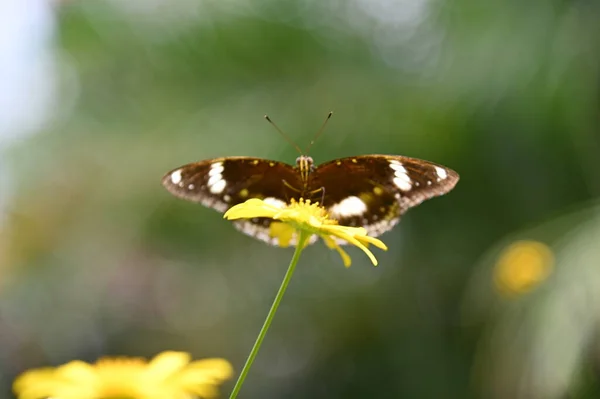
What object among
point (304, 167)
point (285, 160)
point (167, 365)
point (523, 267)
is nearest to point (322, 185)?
point (304, 167)

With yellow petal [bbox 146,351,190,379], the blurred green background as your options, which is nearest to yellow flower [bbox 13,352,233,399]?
yellow petal [bbox 146,351,190,379]

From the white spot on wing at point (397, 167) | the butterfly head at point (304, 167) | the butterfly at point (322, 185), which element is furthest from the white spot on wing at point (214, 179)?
the white spot on wing at point (397, 167)

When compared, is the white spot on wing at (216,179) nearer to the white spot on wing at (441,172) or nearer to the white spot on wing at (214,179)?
the white spot on wing at (214,179)

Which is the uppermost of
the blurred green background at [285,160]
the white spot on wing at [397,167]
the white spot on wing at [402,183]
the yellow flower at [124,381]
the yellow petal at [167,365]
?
the blurred green background at [285,160]

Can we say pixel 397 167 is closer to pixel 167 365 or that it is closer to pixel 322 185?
pixel 322 185

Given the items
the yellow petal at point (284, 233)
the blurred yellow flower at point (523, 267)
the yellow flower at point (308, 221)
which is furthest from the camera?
the blurred yellow flower at point (523, 267)

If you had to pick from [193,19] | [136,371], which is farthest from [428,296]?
[136,371]
